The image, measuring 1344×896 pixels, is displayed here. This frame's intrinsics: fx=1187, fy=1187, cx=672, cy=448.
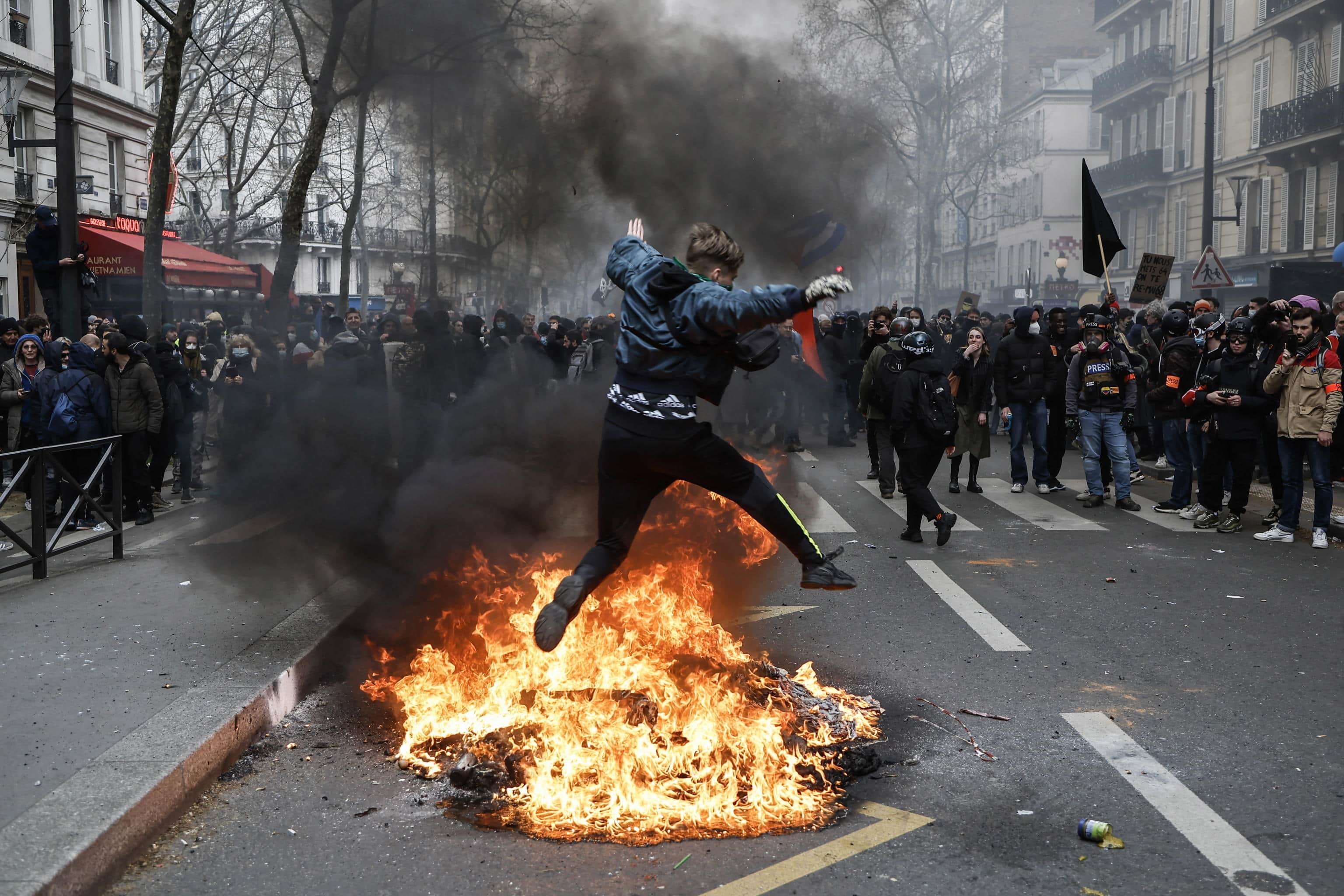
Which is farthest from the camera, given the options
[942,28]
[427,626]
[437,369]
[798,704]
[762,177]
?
[942,28]

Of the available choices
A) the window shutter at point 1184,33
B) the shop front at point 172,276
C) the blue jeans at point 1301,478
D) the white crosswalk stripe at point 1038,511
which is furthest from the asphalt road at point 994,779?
the window shutter at point 1184,33

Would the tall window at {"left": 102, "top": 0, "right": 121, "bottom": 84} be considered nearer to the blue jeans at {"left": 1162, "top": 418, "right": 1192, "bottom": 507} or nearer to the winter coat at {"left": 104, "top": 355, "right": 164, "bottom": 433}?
the winter coat at {"left": 104, "top": 355, "right": 164, "bottom": 433}

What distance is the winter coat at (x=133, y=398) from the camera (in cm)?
915

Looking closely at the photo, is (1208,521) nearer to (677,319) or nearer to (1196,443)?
(1196,443)

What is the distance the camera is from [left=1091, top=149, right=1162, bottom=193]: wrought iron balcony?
134 ft

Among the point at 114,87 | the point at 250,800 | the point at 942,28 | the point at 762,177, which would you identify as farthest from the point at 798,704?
the point at 942,28

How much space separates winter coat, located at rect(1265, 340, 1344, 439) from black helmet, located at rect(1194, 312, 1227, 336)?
1.16 metres

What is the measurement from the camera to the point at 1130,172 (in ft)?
138

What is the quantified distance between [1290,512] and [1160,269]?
21.7 ft

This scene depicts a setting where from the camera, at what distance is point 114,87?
86.7 feet

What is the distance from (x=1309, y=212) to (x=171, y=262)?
27.0 meters

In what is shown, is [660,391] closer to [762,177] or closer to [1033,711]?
[1033,711]

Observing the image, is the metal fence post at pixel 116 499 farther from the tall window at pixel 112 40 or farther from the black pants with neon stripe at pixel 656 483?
the tall window at pixel 112 40

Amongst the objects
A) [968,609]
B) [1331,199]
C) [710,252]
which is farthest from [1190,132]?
[710,252]
